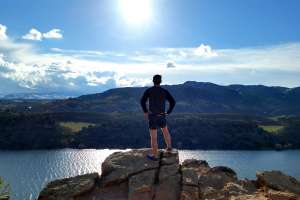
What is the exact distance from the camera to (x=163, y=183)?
23016 millimetres

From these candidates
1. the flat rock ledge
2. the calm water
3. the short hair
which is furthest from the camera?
the calm water

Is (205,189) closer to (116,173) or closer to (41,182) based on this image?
(116,173)

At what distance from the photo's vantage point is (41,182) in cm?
13038

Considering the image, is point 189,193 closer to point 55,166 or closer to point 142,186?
point 142,186

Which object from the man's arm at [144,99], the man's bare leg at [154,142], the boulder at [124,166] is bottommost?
the boulder at [124,166]

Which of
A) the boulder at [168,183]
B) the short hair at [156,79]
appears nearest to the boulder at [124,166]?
the boulder at [168,183]

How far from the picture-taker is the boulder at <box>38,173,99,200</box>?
23.4 meters

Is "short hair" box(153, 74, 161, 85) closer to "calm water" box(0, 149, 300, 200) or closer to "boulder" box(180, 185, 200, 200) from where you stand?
"boulder" box(180, 185, 200, 200)

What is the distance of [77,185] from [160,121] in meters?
5.51

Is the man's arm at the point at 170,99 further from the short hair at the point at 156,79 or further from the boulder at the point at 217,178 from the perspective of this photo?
the boulder at the point at 217,178

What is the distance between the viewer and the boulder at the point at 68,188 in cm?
2338

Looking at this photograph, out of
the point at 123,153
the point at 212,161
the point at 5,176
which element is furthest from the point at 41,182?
the point at 123,153

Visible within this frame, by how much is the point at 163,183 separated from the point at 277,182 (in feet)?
19.5

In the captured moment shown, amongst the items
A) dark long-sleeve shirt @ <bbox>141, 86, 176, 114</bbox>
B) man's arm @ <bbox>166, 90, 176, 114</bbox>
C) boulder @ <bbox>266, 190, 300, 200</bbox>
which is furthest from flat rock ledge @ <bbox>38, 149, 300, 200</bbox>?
dark long-sleeve shirt @ <bbox>141, 86, 176, 114</bbox>
